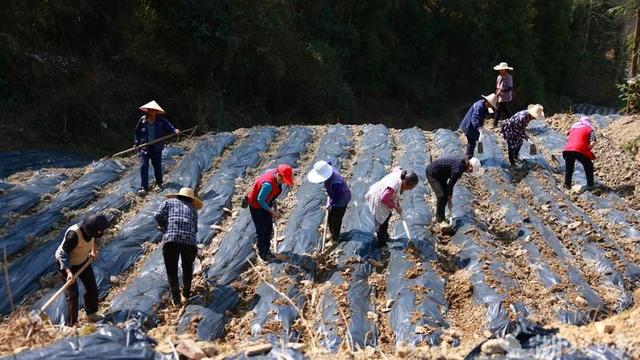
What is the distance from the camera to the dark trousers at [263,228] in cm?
587

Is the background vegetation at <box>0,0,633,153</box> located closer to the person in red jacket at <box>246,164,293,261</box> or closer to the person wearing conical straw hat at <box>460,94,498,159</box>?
the person wearing conical straw hat at <box>460,94,498,159</box>

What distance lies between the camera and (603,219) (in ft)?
Result: 24.2

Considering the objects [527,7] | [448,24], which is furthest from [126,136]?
[527,7]

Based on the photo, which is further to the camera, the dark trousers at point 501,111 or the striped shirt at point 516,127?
the dark trousers at point 501,111

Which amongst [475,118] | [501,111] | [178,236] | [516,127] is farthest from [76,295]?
[501,111]

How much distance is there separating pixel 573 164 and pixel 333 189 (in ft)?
13.1

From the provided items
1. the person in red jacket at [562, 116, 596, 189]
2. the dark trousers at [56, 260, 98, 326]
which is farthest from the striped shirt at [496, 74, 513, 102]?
the dark trousers at [56, 260, 98, 326]

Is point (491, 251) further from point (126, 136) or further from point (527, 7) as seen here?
point (527, 7)

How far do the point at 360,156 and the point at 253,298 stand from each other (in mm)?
4651

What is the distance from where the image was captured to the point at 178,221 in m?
5.16

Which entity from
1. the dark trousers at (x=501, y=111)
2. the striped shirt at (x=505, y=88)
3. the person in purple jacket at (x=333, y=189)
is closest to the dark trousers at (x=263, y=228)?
the person in purple jacket at (x=333, y=189)

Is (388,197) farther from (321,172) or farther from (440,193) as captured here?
(440,193)

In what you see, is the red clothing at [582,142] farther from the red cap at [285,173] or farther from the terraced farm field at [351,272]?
the red cap at [285,173]

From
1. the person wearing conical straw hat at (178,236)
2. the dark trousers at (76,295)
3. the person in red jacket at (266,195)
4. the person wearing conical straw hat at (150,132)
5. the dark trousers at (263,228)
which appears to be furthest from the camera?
the person wearing conical straw hat at (150,132)
